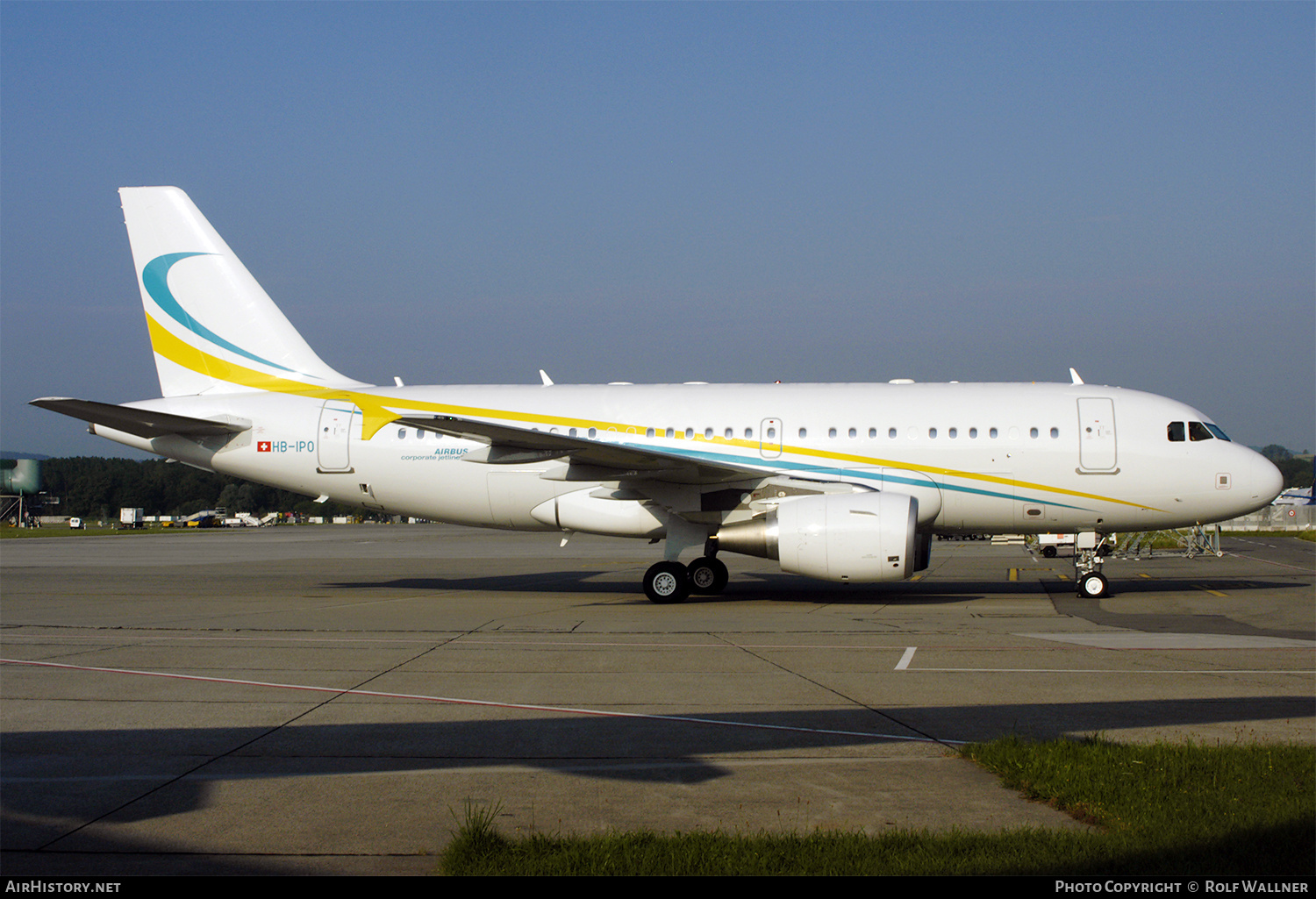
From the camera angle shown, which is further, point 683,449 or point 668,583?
point 683,449

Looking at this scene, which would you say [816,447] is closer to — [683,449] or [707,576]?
[683,449]

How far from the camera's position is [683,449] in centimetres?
1800

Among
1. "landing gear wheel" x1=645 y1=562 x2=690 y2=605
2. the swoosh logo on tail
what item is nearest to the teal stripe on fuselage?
"landing gear wheel" x1=645 y1=562 x2=690 y2=605

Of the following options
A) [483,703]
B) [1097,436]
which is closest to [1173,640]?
[1097,436]

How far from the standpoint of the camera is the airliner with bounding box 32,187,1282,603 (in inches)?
642

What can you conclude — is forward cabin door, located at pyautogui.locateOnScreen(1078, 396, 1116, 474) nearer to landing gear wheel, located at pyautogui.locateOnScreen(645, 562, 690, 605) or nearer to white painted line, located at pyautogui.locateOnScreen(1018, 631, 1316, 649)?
white painted line, located at pyautogui.locateOnScreen(1018, 631, 1316, 649)

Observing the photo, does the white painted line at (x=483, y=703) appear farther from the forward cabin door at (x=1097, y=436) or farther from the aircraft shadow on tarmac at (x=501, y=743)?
the forward cabin door at (x=1097, y=436)

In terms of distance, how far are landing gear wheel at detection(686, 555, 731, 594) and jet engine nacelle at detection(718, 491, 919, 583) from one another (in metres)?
2.58

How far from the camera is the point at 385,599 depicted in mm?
18172

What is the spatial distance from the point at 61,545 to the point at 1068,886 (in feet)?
160

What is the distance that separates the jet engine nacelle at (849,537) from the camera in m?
15.2

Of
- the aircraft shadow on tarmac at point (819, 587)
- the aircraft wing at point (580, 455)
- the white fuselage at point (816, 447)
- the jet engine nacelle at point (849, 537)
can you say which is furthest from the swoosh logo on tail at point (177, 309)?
the jet engine nacelle at point (849, 537)

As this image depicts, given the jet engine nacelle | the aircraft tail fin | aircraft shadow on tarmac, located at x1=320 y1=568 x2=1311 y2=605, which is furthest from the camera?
the aircraft tail fin

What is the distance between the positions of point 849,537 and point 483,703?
8.26 meters
